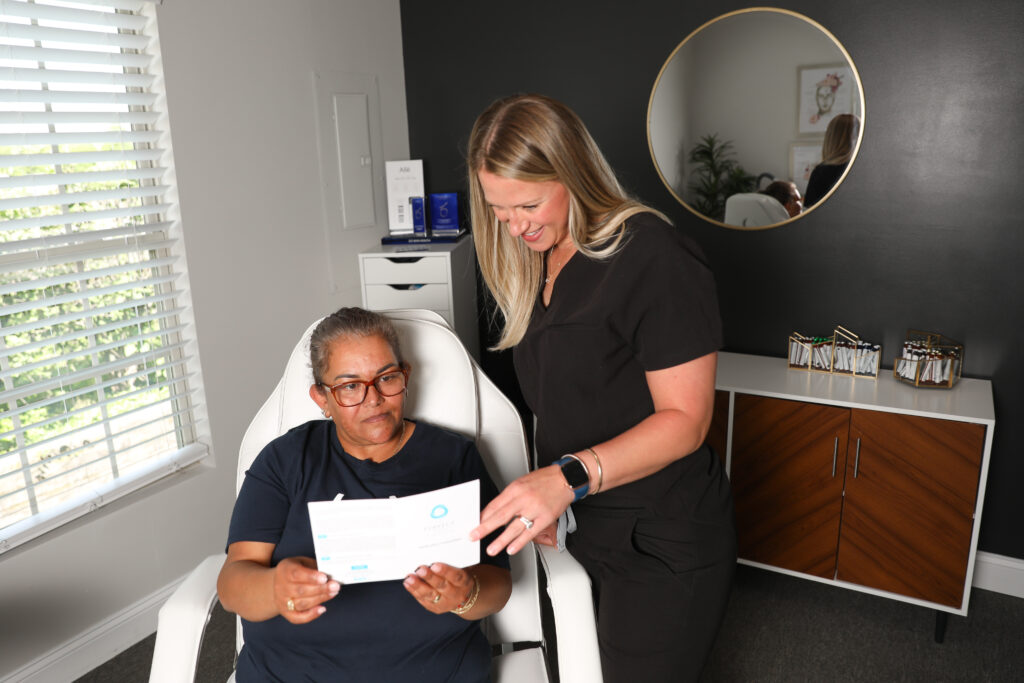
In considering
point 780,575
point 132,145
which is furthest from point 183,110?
point 780,575

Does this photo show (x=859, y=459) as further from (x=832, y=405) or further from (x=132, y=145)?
(x=132, y=145)

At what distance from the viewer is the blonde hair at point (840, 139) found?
2.58 m

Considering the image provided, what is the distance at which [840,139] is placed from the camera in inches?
103

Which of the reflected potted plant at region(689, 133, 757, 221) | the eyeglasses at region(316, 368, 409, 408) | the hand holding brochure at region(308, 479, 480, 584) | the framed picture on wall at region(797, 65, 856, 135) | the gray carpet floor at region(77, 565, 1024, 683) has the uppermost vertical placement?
the framed picture on wall at region(797, 65, 856, 135)

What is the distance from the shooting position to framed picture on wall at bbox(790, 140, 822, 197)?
2.65m

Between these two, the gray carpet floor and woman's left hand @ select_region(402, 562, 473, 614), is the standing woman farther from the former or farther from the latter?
the gray carpet floor

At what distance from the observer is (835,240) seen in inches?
106

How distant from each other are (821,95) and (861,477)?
1.27 metres

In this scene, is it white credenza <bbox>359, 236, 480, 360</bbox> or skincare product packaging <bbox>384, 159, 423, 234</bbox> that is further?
skincare product packaging <bbox>384, 159, 423, 234</bbox>

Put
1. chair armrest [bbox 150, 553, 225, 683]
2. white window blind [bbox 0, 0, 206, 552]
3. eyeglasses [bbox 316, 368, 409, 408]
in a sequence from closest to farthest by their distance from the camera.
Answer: chair armrest [bbox 150, 553, 225, 683], eyeglasses [bbox 316, 368, 409, 408], white window blind [bbox 0, 0, 206, 552]

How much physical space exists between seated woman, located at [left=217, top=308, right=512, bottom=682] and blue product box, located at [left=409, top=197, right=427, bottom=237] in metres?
1.75

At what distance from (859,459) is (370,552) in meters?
1.71

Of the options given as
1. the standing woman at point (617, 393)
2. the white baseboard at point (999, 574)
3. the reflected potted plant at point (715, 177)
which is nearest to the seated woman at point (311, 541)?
the standing woman at point (617, 393)

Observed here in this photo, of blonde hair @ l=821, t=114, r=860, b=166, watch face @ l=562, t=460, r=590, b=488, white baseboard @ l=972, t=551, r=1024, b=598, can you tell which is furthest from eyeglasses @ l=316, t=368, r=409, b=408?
white baseboard @ l=972, t=551, r=1024, b=598
